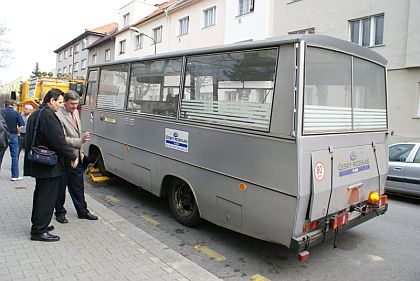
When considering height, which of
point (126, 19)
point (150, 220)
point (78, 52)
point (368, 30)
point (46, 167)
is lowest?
point (150, 220)

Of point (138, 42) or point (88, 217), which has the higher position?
point (138, 42)

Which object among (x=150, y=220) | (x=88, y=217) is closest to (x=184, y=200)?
(x=150, y=220)

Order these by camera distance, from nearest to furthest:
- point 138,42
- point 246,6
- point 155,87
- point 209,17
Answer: point 155,87 < point 246,6 < point 209,17 < point 138,42

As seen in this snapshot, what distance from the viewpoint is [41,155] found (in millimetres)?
4195

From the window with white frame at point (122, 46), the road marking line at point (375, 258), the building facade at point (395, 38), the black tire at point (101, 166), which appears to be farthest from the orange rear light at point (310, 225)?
→ the window with white frame at point (122, 46)

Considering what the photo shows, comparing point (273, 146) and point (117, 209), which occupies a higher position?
point (273, 146)

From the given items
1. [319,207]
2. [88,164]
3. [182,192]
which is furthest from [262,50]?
[88,164]

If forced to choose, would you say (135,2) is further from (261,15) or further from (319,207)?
(319,207)

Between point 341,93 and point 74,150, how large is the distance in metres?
3.48

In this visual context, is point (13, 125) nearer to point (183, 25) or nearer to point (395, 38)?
point (395, 38)

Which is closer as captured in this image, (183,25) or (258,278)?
(258,278)

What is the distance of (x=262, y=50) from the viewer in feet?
13.3

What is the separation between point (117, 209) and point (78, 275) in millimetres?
2815

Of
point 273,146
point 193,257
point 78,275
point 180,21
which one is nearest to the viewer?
point 78,275
